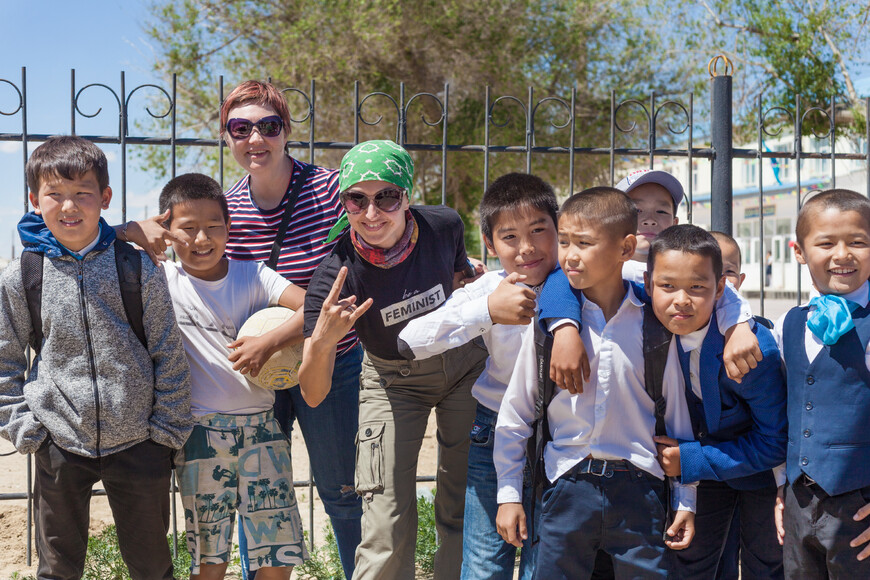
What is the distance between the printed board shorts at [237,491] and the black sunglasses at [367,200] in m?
0.89

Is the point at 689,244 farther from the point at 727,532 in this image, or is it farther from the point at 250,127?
the point at 250,127

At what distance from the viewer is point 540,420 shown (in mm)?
2348

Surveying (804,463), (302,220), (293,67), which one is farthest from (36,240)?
(293,67)

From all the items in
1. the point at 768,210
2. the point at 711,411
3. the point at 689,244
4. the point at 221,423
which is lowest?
the point at 221,423

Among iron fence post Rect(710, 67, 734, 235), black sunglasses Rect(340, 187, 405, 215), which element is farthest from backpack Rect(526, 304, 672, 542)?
iron fence post Rect(710, 67, 734, 235)

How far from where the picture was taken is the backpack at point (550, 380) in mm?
2232

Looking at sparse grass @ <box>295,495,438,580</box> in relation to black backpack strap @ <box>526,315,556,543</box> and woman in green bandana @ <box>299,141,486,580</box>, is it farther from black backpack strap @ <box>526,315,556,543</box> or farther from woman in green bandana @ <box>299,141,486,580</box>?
black backpack strap @ <box>526,315,556,543</box>

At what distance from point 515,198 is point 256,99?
1.24 m

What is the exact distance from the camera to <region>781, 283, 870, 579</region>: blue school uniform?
2.14m

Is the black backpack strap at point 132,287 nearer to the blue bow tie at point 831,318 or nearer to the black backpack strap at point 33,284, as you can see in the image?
the black backpack strap at point 33,284

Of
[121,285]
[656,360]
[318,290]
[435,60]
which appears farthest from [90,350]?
[435,60]

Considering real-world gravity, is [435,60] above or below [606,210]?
above

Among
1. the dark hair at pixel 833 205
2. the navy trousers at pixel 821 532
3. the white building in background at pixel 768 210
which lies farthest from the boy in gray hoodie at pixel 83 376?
the white building in background at pixel 768 210

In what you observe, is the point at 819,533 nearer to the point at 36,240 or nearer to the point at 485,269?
the point at 485,269
